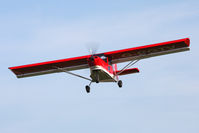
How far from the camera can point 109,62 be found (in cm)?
3002

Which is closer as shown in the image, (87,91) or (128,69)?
(87,91)

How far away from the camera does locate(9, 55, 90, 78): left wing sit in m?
30.3

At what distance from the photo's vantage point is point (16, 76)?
104ft

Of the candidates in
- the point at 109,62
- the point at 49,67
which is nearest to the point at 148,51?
the point at 109,62

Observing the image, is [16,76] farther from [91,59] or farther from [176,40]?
[176,40]

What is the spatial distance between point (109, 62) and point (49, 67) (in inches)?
149

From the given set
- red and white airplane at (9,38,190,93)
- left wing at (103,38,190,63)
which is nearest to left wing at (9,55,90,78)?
red and white airplane at (9,38,190,93)

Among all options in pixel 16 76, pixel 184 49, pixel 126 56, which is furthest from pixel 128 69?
pixel 16 76

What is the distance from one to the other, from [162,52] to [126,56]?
2.14 meters

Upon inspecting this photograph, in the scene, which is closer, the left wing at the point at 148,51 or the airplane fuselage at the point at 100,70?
the airplane fuselage at the point at 100,70

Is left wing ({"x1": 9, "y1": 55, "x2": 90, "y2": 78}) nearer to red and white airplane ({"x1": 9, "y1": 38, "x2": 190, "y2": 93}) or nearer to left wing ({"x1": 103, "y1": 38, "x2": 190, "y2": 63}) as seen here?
red and white airplane ({"x1": 9, "y1": 38, "x2": 190, "y2": 93})

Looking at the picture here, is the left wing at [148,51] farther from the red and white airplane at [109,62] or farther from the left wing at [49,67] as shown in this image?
the left wing at [49,67]

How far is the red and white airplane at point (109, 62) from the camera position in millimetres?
28612

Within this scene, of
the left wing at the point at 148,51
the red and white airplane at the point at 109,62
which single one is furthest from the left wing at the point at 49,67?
the left wing at the point at 148,51
